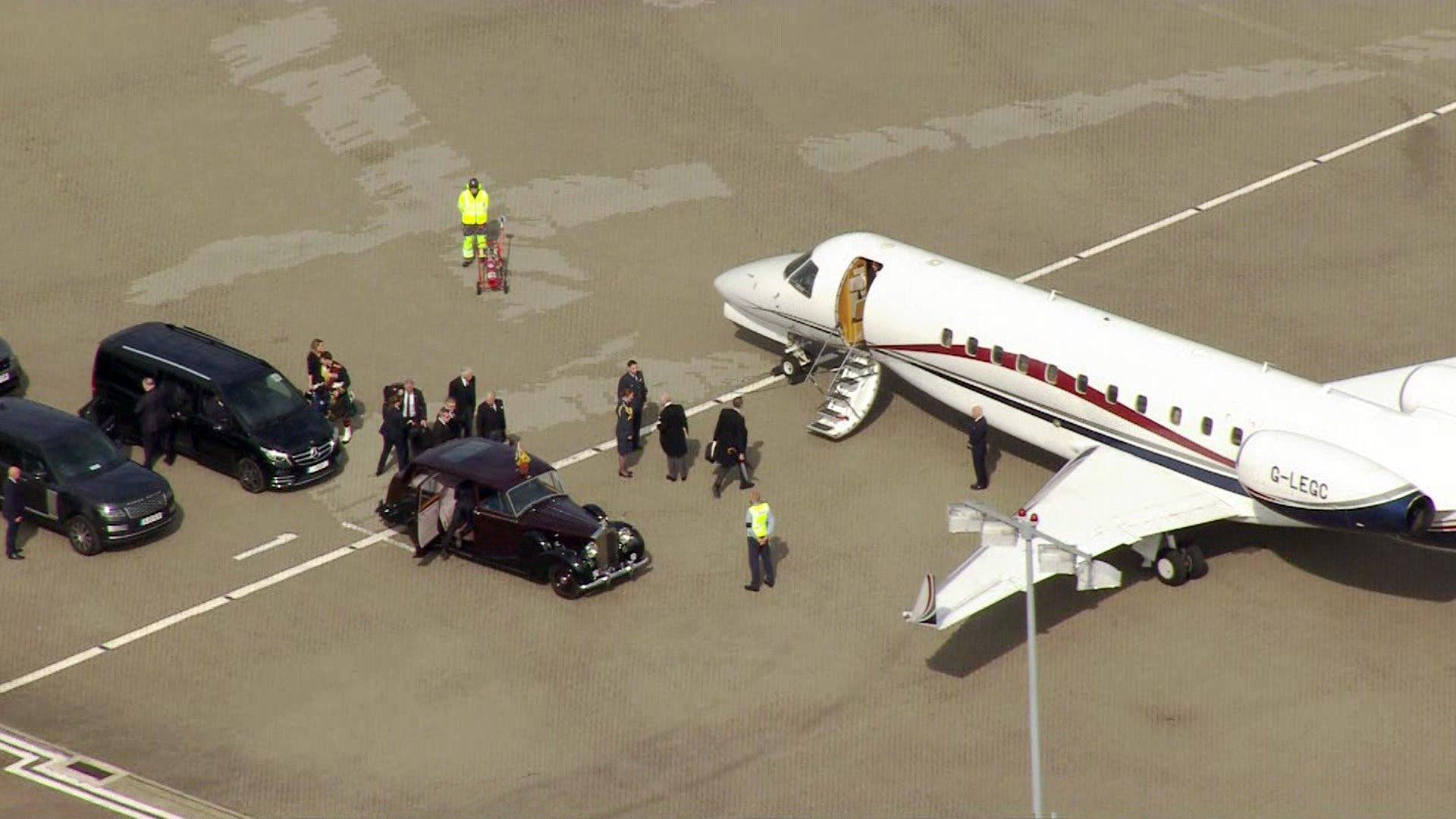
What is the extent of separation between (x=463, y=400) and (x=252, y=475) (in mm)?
3888

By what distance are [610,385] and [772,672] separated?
33.6 feet

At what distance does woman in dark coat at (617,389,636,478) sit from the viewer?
37.4m

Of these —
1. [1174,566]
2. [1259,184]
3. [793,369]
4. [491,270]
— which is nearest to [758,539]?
[1174,566]

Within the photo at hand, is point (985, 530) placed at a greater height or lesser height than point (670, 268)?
greater

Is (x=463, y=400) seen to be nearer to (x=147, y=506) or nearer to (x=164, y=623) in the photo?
(x=147, y=506)

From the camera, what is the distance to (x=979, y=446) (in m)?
36.7

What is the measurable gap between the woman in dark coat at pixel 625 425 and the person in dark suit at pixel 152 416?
7.92 meters

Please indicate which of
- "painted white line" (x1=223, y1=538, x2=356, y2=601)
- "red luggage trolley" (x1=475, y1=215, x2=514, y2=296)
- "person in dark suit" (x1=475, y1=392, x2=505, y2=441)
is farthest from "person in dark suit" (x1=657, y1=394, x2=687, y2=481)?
"red luggage trolley" (x1=475, y1=215, x2=514, y2=296)

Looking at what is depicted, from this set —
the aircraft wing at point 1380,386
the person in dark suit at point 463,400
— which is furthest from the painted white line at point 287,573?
the aircraft wing at point 1380,386

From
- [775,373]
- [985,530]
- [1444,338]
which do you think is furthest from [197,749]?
[1444,338]

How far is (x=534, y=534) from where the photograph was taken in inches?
1340

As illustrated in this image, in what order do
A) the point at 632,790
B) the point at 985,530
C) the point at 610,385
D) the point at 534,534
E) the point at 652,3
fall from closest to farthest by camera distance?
1. the point at 985,530
2. the point at 632,790
3. the point at 534,534
4. the point at 610,385
5. the point at 652,3

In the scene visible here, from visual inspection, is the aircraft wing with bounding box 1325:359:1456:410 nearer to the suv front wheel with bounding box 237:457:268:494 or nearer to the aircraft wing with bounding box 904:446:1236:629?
the aircraft wing with bounding box 904:446:1236:629

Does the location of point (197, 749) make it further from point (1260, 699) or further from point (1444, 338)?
point (1444, 338)
